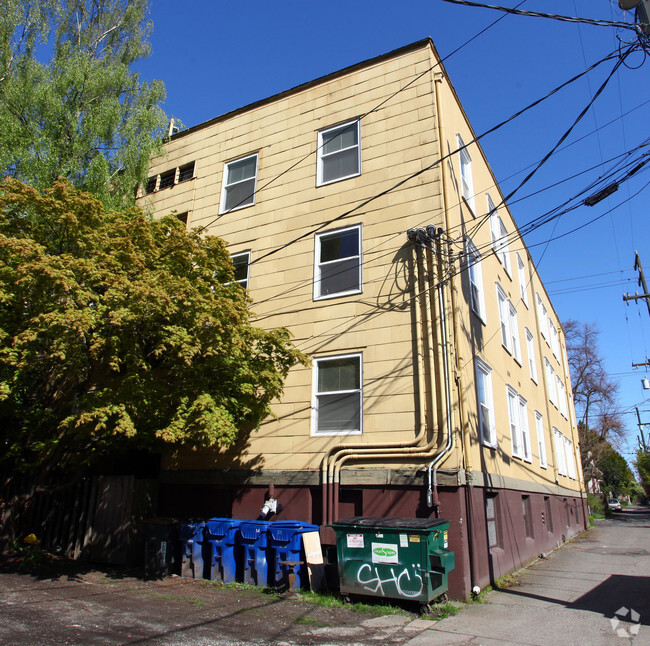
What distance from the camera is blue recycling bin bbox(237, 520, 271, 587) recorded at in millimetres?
8578

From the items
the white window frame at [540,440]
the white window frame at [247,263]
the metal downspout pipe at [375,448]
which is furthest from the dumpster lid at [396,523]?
the white window frame at [540,440]

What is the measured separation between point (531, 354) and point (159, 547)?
14.3 meters

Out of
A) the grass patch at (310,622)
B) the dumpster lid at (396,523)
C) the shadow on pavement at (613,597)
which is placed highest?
the dumpster lid at (396,523)

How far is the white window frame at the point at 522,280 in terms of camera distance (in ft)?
60.7

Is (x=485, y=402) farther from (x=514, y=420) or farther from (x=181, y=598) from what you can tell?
(x=181, y=598)

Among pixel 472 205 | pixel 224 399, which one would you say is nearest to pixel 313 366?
pixel 224 399

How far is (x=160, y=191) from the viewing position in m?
15.4

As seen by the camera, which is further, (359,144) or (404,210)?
(359,144)

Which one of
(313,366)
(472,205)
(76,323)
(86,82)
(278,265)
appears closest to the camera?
(76,323)

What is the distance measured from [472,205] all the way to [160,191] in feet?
30.5

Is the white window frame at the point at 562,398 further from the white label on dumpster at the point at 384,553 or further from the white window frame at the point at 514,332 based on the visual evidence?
the white label on dumpster at the point at 384,553

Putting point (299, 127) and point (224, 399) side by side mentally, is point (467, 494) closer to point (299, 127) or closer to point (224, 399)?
point (224, 399)

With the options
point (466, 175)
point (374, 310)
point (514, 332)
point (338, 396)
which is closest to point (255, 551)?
point (338, 396)

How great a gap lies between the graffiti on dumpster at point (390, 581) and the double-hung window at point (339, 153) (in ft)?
27.4
